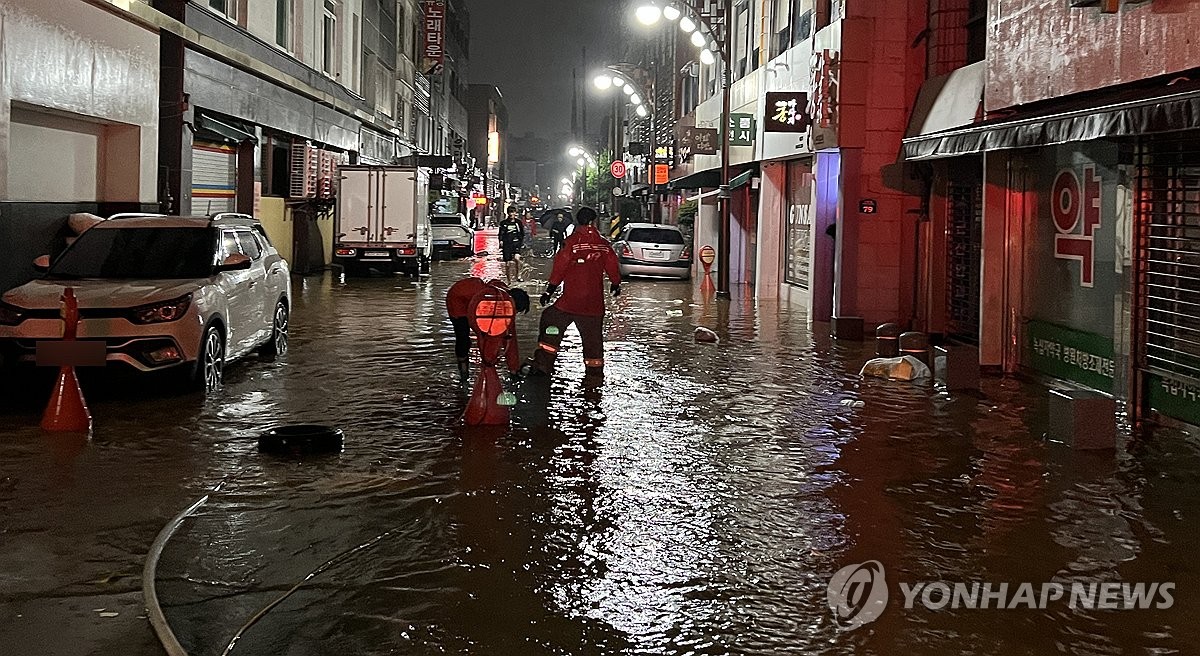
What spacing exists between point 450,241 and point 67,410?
40195 millimetres

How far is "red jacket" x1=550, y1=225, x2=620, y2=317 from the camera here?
45.5 ft

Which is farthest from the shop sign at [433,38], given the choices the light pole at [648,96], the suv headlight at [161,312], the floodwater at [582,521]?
the suv headlight at [161,312]

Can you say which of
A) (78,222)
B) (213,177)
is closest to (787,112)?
(78,222)

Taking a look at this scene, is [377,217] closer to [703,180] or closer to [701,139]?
[701,139]

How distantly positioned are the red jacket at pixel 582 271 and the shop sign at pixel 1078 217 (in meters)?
4.74

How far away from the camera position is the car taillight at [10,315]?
1200 centimetres

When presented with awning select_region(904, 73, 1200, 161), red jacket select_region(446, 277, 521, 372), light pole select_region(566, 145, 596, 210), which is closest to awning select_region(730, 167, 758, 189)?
awning select_region(904, 73, 1200, 161)

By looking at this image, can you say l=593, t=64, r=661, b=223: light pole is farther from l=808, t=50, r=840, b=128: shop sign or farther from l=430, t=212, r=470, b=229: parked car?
l=808, t=50, r=840, b=128: shop sign

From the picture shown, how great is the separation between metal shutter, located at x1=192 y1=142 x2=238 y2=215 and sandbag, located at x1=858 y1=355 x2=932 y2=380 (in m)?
16.4

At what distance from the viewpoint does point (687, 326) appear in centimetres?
2147

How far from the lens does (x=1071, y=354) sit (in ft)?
44.8

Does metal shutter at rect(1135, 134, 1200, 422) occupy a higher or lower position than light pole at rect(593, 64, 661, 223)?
lower

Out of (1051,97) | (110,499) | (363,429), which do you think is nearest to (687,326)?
(1051,97)

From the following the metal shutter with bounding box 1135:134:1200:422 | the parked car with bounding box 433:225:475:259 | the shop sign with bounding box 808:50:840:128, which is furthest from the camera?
the parked car with bounding box 433:225:475:259
